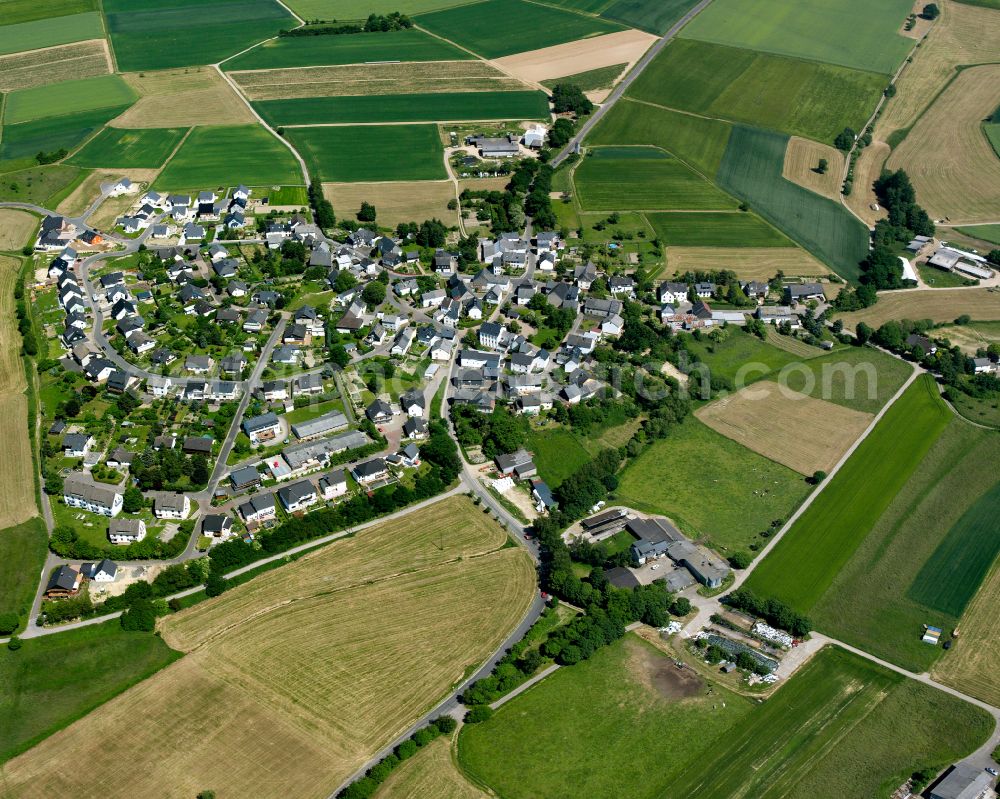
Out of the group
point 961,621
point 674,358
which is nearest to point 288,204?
point 674,358

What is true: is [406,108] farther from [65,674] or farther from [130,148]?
[65,674]

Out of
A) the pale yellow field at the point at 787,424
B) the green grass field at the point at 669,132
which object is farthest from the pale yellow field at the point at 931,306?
the green grass field at the point at 669,132

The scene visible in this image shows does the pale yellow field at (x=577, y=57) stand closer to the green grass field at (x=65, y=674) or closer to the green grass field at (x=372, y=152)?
the green grass field at (x=372, y=152)

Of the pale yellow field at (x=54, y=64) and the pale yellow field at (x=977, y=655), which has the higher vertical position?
the pale yellow field at (x=54, y=64)

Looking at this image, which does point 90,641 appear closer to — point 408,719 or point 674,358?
point 408,719

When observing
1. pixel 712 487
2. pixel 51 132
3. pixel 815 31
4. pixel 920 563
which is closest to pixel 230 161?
pixel 51 132

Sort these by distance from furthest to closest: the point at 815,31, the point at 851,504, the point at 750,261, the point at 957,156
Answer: the point at 815,31
the point at 957,156
the point at 750,261
the point at 851,504

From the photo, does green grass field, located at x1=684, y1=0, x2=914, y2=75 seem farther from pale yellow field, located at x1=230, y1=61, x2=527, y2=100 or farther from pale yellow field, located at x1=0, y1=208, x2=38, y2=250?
pale yellow field, located at x1=0, y1=208, x2=38, y2=250
